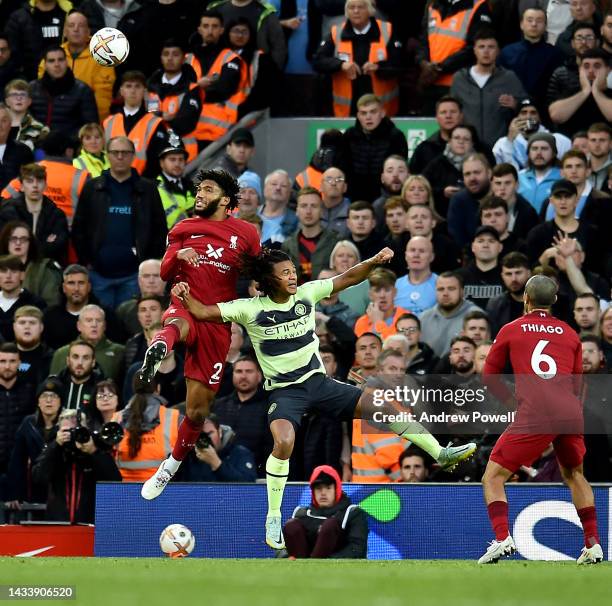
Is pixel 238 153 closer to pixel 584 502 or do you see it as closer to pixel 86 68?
pixel 86 68

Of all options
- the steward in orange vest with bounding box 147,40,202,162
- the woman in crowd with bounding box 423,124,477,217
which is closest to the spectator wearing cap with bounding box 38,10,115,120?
the steward in orange vest with bounding box 147,40,202,162

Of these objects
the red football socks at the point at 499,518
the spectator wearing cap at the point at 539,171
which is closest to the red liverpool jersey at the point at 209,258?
the red football socks at the point at 499,518

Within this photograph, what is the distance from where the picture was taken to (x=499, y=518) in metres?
12.7

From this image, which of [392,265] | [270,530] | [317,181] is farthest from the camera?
[317,181]

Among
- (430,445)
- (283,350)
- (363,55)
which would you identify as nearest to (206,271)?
(283,350)

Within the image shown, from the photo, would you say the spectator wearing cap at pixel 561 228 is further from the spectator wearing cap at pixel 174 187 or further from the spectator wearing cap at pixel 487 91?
the spectator wearing cap at pixel 174 187

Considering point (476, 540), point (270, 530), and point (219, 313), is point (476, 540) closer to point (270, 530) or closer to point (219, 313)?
point (270, 530)

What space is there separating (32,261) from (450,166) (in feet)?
15.6

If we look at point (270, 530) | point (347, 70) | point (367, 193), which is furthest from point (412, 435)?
point (347, 70)

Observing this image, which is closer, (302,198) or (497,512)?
(497,512)

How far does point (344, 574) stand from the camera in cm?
1116

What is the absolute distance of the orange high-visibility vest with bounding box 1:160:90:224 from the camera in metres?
19.5

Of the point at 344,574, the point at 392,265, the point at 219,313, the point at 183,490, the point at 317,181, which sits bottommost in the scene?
the point at 344,574

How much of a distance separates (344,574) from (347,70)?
1015 cm
